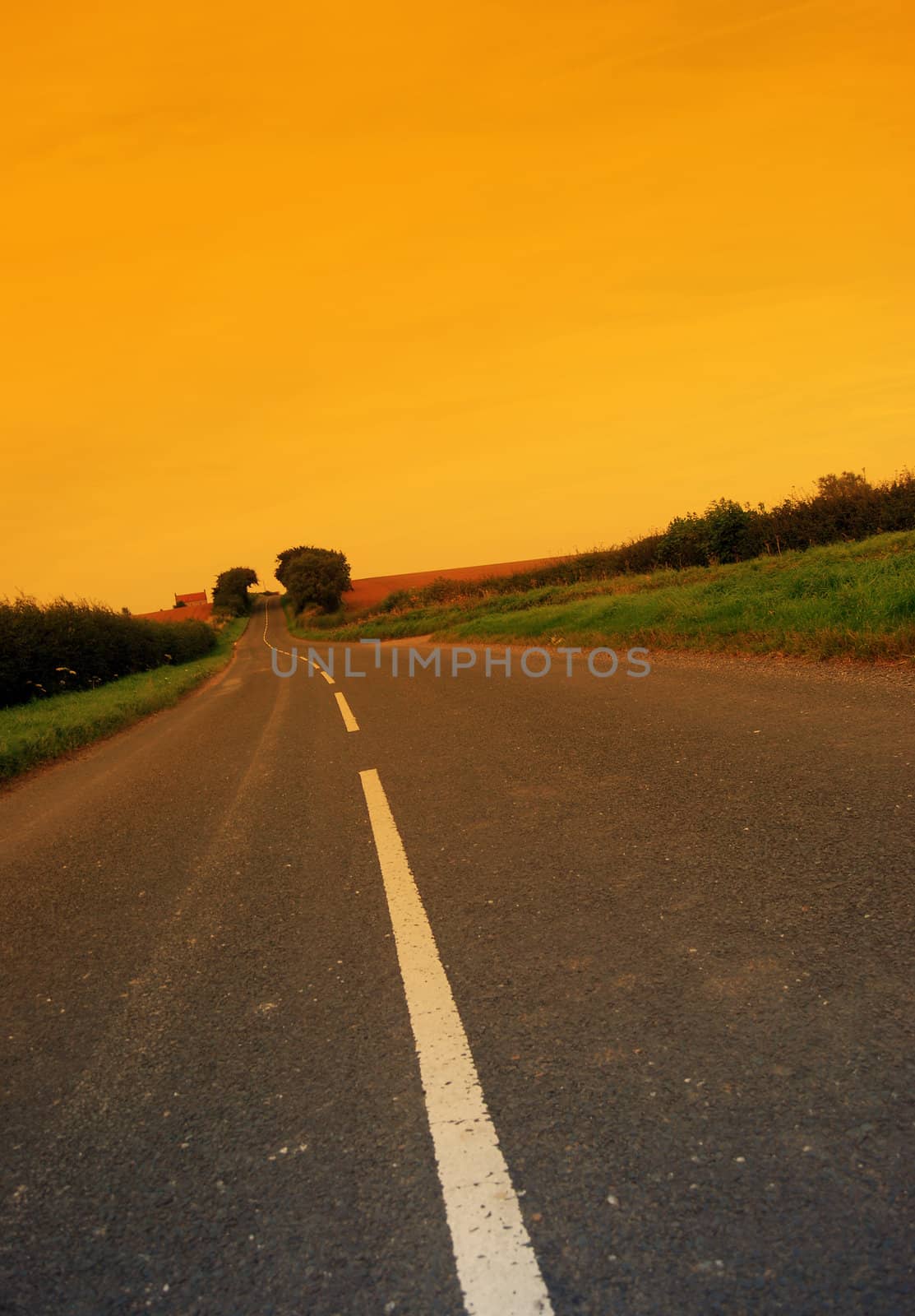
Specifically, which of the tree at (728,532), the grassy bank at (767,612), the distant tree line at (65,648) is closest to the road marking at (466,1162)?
the grassy bank at (767,612)

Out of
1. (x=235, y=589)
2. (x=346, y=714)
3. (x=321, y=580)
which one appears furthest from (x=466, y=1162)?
(x=235, y=589)

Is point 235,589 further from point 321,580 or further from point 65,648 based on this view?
point 65,648

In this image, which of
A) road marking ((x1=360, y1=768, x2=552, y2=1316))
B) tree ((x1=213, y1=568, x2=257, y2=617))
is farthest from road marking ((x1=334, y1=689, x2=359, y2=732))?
tree ((x1=213, y1=568, x2=257, y2=617))

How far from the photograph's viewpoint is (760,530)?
85.3ft

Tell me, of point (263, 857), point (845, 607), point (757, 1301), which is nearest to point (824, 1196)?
point (757, 1301)

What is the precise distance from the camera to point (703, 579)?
20.3m

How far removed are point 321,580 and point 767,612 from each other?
7683 centimetres

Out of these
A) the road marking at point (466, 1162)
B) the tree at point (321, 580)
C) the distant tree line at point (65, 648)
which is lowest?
the road marking at point (466, 1162)

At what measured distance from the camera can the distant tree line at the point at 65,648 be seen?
64.7 feet

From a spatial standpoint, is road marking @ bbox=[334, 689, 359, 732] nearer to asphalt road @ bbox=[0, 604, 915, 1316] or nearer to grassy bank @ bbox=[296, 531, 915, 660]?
asphalt road @ bbox=[0, 604, 915, 1316]

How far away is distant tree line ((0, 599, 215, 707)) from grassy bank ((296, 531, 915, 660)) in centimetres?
1191

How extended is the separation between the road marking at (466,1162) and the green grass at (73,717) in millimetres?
8853

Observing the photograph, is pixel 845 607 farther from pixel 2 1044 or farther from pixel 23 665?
pixel 23 665

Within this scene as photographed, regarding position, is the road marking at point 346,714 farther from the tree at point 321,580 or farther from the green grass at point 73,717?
the tree at point 321,580
